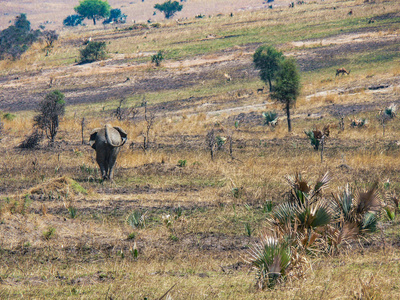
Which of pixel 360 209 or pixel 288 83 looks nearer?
pixel 360 209

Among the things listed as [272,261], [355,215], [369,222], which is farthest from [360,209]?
[272,261]

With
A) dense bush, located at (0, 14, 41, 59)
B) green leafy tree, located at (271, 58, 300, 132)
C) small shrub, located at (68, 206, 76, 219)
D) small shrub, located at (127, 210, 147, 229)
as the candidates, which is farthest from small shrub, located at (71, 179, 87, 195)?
dense bush, located at (0, 14, 41, 59)

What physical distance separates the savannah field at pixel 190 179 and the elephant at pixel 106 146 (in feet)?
1.96

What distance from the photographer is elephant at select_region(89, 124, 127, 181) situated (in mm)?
15422

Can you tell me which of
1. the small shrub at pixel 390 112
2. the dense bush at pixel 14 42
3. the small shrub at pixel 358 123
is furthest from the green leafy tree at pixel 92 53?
the small shrub at pixel 390 112

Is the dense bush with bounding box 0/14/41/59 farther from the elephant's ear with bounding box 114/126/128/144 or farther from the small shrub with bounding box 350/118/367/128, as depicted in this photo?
the elephant's ear with bounding box 114/126/128/144

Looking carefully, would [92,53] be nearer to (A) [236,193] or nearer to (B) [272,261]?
(A) [236,193]

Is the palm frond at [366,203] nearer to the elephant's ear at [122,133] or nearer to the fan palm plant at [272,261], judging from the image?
the fan palm plant at [272,261]

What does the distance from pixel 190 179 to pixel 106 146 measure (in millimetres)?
2961

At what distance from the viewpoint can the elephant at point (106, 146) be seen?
15.4 m

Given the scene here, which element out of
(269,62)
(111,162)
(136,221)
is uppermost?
(269,62)

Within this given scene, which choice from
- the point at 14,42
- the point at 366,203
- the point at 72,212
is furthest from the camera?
the point at 14,42

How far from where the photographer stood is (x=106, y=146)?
50.8 ft

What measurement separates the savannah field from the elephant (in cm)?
60
